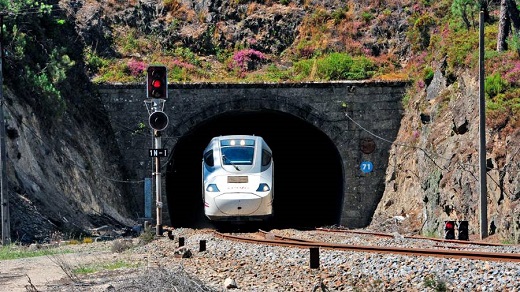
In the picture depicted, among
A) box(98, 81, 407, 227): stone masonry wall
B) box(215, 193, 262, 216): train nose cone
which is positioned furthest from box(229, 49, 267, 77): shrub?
box(215, 193, 262, 216): train nose cone

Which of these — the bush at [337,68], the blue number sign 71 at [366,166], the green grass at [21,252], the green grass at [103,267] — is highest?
the bush at [337,68]

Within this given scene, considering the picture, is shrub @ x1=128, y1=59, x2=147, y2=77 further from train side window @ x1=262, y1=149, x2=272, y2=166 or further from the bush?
train side window @ x1=262, y1=149, x2=272, y2=166

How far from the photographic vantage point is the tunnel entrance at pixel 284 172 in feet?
125

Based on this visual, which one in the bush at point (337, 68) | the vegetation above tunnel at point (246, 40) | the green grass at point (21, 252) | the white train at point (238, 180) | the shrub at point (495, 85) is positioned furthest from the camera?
the bush at point (337, 68)

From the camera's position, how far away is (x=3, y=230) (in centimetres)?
2164

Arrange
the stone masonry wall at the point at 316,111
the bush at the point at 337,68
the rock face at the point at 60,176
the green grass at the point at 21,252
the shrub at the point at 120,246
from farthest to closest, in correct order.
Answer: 1. the bush at the point at 337,68
2. the stone masonry wall at the point at 316,111
3. the rock face at the point at 60,176
4. the shrub at the point at 120,246
5. the green grass at the point at 21,252

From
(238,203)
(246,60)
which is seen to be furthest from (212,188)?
(246,60)

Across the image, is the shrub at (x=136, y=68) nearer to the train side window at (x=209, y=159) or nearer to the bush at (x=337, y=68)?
the bush at (x=337, y=68)

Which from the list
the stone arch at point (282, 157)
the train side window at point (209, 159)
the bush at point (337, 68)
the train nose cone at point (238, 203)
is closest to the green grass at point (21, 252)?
the train nose cone at point (238, 203)

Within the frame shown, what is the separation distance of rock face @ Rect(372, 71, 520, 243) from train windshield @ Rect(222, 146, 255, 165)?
255 inches

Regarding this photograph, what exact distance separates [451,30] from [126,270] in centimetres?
2397

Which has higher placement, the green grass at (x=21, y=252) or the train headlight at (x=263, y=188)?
the train headlight at (x=263, y=188)

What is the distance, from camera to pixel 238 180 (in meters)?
25.4

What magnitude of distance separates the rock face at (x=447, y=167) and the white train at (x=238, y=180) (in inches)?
231
